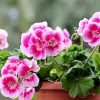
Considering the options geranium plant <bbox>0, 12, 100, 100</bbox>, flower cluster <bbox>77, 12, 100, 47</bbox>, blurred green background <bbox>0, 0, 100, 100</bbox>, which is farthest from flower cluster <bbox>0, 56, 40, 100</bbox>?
blurred green background <bbox>0, 0, 100, 100</bbox>

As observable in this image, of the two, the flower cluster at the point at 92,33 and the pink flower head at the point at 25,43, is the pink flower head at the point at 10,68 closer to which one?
the pink flower head at the point at 25,43

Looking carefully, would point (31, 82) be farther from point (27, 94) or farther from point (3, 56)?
point (3, 56)

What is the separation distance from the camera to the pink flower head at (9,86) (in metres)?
1.03

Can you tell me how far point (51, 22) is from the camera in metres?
4.79

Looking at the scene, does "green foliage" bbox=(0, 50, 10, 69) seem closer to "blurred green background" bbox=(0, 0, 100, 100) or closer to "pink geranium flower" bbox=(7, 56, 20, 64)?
"pink geranium flower" bbox=(7, 56, 20, 64)

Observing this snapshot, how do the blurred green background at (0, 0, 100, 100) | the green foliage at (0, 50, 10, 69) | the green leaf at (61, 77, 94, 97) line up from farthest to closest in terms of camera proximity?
the blurred green background at (0, 0, 100, 100)
the green foliage at (0, 50, 10, 69)
the green leaf at (61, 77, 94, 97)

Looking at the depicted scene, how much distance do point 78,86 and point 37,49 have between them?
13cm

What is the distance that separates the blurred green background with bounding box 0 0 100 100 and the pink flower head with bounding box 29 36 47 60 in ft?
10.9

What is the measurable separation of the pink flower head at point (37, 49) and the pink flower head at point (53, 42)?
0.01m

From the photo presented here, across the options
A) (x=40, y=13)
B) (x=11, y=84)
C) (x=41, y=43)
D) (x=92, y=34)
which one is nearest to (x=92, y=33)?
(x=92, y=34)

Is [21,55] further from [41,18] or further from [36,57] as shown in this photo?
[41,18]

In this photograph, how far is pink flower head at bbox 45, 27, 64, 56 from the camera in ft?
3.40

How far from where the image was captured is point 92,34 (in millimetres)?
1044

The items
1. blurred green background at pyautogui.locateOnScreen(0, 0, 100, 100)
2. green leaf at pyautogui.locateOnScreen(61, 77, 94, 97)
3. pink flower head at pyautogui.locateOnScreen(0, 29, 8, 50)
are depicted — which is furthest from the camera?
blurred green background at pyautogui.locateOnScreen(0, 0, 100, 100)
